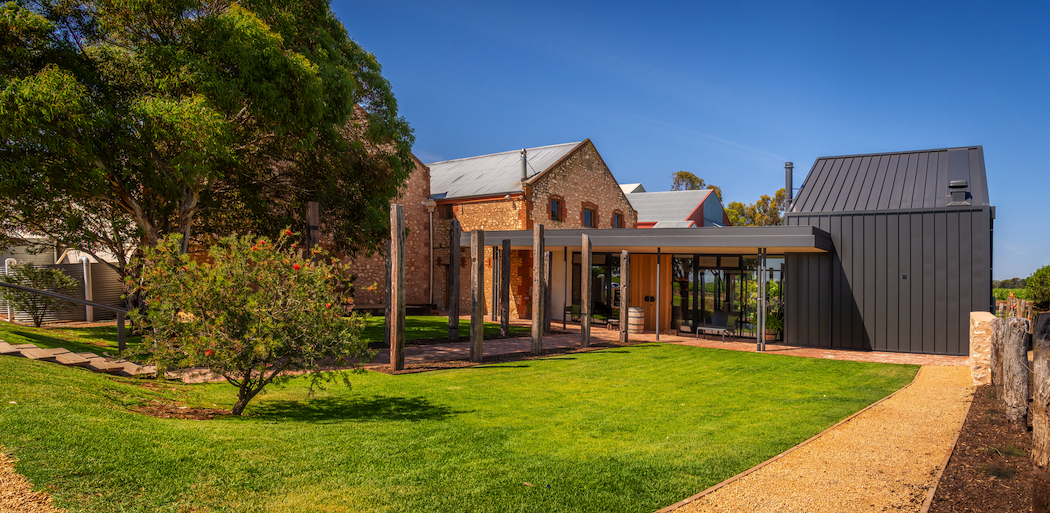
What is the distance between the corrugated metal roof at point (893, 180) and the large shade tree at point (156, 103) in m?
Result: 11.4

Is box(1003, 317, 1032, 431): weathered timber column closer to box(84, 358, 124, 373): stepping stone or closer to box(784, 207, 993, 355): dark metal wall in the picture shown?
box(784, 207, 993, 355): dark metal wall

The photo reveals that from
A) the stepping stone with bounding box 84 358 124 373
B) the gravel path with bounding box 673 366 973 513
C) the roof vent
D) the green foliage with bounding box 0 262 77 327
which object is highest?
the roof vent

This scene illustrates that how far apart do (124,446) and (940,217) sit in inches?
610

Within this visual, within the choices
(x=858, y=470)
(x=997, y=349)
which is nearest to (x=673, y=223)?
(x=997, y=349)

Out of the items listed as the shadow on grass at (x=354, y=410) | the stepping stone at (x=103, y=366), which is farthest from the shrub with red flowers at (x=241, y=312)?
the stepping stone at (x=103, y=366)

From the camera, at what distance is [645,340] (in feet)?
48.4

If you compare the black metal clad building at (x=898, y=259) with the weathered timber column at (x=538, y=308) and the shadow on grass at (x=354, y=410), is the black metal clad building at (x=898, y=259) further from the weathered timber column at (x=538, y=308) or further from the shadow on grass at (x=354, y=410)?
the shadow on grass at (x=354, y=410)

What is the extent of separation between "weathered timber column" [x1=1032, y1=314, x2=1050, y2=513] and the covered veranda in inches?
333

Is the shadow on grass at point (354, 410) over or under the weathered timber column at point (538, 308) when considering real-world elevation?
under

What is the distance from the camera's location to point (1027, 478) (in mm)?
4391

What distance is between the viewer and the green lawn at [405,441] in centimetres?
380

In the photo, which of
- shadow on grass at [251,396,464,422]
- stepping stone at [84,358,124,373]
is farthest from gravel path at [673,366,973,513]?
stepping stone at [84,358,124,373]

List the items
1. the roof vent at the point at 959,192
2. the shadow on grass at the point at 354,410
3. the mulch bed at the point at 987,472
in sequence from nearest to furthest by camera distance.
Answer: the mulch bed at the point at 987,472, the shadow on grass at the point at 354,410, the roof vent at the point at 959,192

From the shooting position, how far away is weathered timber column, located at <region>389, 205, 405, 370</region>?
9023 millimetres
